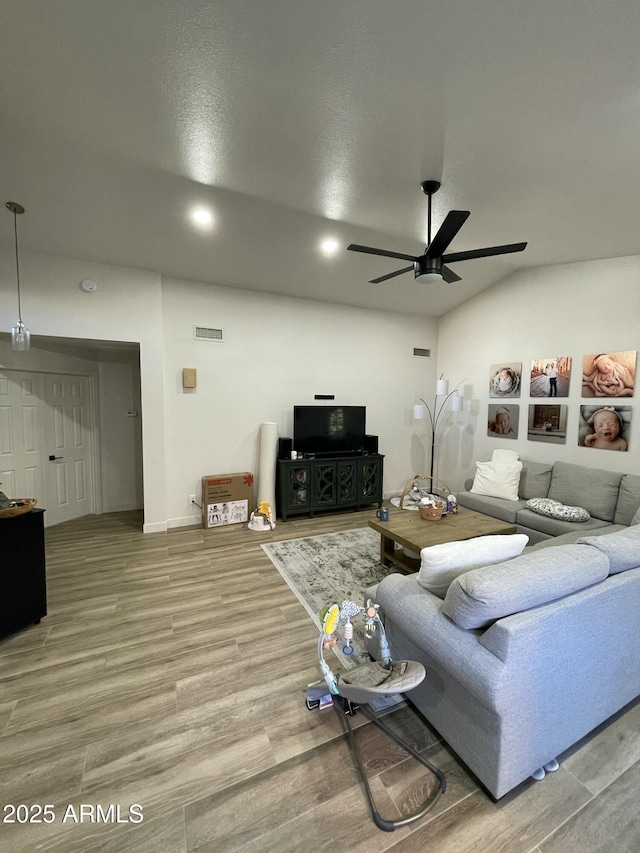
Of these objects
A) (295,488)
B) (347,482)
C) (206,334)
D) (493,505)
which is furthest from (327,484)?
(206,334)

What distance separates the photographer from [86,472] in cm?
487

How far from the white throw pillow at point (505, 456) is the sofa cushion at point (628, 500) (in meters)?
1.15

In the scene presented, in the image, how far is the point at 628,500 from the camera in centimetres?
331

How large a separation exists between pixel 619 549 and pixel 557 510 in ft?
6.78

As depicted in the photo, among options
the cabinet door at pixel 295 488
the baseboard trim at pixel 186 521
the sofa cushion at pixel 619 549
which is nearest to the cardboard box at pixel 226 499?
the baseboard trim at pixel 186 521

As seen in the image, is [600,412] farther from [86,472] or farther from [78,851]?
[86,472]

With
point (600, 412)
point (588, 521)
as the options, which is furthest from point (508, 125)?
point (588, 521)

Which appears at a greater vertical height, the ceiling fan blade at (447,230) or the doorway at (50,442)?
the ceiling fan blade at (447,230)

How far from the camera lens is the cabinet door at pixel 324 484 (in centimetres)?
475

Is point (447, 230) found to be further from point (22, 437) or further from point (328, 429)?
point (22, 437)

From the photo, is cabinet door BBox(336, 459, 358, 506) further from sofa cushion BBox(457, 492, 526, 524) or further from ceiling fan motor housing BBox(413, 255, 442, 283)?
ceiling fan motor housing BBox(413, 255, 442, 283)

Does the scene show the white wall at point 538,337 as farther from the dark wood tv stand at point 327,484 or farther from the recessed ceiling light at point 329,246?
the recessed ceiling light at point 329,246

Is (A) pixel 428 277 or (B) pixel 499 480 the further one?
(B) pixel 499 480

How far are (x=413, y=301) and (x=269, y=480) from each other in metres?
3.43
